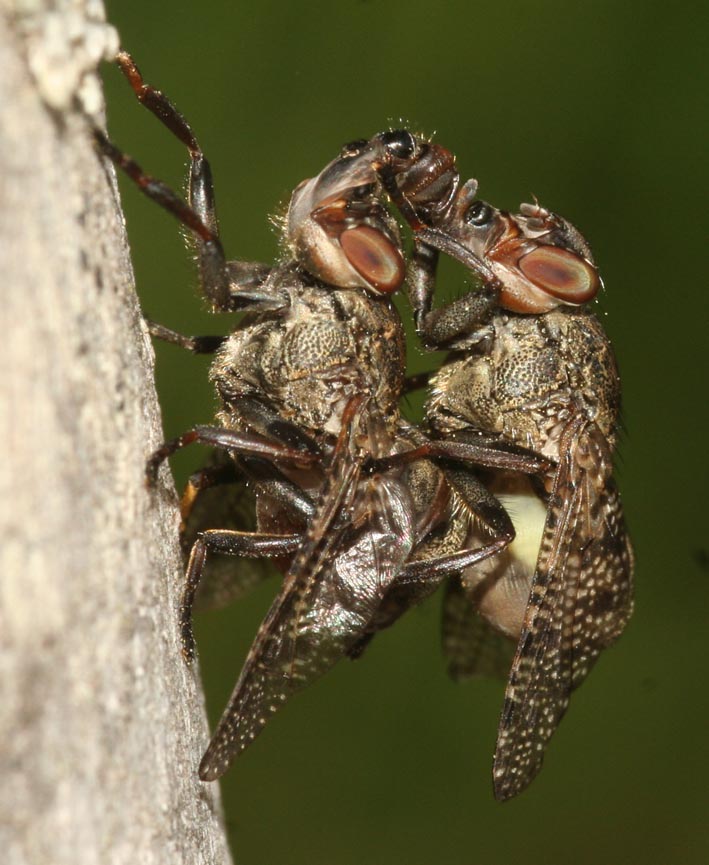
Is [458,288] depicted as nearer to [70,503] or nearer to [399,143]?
[399,143]

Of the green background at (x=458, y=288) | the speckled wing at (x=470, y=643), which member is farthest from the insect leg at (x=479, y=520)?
the green background at (x=458, y=288)

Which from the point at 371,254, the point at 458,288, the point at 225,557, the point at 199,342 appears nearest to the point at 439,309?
the point at 371,254

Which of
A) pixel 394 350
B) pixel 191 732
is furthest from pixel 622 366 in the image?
pixel 191 732

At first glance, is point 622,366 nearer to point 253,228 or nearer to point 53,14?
point 253,228

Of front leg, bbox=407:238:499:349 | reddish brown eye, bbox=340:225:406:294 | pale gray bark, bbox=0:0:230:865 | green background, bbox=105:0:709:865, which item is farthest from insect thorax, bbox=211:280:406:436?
green background, bbox=105:0:709:865

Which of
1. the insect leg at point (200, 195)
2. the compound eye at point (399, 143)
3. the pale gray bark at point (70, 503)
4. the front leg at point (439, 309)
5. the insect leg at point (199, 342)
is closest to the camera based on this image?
the pale gray bark at point (70, 503)

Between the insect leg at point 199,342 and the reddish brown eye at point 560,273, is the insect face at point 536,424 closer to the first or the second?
the reddish brown eye at point 560,273
